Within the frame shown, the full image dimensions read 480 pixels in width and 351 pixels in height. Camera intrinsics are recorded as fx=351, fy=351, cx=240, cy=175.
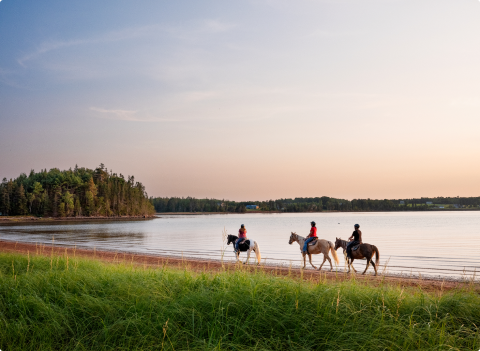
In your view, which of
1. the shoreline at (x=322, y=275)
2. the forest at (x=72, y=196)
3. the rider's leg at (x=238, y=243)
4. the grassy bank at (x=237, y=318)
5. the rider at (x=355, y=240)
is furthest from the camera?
the forest at (x=72, y=196)

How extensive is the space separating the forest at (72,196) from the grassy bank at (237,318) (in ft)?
451

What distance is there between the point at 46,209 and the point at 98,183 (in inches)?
1189

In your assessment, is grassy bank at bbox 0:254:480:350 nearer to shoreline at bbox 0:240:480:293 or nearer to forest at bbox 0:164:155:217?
shoreline at bbox 0:240:480:293

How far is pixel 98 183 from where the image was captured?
518ft

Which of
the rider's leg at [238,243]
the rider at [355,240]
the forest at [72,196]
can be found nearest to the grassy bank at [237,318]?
the rider at [355,240]

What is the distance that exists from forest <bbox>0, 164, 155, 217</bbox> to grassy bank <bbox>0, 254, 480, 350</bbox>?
138 m

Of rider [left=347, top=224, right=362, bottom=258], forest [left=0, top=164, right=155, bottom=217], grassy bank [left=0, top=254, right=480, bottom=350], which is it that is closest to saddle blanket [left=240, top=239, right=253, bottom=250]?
rider [left=347, top=224, right=362, bottom=258]

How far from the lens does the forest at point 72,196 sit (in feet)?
417

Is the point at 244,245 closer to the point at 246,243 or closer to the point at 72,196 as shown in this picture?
the point at 246,243

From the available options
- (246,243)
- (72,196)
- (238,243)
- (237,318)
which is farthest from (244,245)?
(72,196)

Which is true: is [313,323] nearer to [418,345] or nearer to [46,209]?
[418,345]

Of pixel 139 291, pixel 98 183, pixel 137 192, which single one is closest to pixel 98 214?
pixel 98 183

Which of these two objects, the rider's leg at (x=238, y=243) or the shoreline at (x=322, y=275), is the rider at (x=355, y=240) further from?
the rider's leg at (x=238, y=243)

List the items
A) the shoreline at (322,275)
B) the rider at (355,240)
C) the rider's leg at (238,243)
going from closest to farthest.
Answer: the shoreline at (322,275)
the rider at (355,240)
the rider's leg at (238,243)
